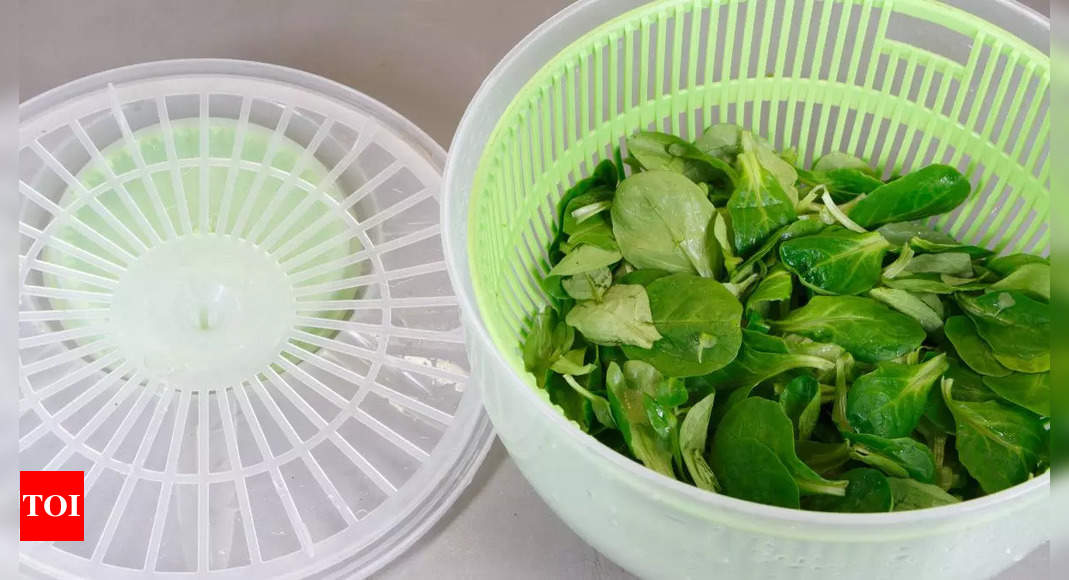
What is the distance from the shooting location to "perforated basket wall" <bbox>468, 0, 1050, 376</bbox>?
51cm

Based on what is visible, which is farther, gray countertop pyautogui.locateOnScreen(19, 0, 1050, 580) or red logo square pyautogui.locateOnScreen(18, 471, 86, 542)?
gray countertop pyautogui.locateOnScreen(19, 0, 1050, 580)

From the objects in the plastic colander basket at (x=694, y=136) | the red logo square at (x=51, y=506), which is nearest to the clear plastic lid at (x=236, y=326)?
the red logo square at (x=51, y=506)

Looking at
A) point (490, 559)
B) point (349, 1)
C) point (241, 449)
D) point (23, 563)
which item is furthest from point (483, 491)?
point (349, 1)

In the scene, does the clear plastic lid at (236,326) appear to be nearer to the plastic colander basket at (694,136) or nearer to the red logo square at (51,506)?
the red logo square at (51,506)

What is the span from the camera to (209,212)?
0.64 meters

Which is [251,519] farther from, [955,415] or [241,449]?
[955,415]

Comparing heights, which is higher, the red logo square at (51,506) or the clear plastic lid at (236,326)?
the clear plastic lid at (236,326)

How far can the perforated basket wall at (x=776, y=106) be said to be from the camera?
1.68 ft

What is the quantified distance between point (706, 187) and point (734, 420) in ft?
0.51

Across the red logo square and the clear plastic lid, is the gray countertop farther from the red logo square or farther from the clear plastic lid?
the red logo square

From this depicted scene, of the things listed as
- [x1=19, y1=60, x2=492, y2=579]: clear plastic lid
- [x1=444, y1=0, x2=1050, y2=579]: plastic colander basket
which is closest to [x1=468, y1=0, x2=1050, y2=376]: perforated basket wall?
[x1=444, y1=0, x2=1050, y2=579]: plastic colander basket

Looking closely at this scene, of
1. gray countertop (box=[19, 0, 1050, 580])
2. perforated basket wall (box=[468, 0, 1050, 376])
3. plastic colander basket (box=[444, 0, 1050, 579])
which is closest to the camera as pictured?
plastic colander basket (box=[444, 0, 1050, 579])

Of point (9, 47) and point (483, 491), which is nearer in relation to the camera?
point (483, 491)

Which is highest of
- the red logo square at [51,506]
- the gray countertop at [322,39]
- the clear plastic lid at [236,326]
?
the gray countertop at [322,39]
